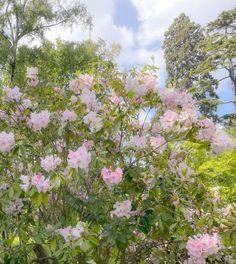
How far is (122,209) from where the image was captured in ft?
9.96

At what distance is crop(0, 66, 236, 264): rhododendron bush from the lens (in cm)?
291

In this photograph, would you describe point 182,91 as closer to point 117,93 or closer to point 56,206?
point 117,93

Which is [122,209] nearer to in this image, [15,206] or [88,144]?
[88,144]

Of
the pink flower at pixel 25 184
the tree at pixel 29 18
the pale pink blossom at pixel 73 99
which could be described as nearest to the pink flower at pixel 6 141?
the pink flower at pixel 25 184

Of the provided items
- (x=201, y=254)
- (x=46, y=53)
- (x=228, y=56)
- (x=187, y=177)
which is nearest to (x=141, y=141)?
(x=187, y=177)

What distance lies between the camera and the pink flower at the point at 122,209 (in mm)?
3031

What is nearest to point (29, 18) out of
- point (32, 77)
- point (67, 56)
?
point (67, 56)

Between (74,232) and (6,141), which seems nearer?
(74,232)

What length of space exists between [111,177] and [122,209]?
0.77ft

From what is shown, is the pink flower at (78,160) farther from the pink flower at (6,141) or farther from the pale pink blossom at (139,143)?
the pale pink blossom at (139,143)

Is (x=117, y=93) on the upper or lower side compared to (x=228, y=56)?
lower

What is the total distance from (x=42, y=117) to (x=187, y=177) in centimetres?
106

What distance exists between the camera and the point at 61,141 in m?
3.75

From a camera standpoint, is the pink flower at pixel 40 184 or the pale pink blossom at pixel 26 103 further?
the pale pink blossom at pixel 26 103
